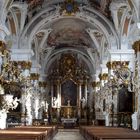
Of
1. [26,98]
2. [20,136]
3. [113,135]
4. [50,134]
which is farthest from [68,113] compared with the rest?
[20,136]

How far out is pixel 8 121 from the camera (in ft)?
77.0

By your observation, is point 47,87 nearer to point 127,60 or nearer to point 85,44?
point 85,44

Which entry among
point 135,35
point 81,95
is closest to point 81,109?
point 81,95

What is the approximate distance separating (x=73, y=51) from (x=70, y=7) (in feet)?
45.1

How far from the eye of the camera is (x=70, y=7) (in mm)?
24328

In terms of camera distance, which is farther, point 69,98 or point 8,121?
point 69,98

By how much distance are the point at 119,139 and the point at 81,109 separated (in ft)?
94.6

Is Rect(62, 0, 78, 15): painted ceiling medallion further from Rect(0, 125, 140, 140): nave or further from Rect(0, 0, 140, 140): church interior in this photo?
Rect(0, 125, 140, 140): nave

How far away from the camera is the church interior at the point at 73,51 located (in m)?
18.3

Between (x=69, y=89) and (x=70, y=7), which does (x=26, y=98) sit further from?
(x=69, y=89)

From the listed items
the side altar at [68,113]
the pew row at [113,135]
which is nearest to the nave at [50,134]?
the pew row at [113,135]

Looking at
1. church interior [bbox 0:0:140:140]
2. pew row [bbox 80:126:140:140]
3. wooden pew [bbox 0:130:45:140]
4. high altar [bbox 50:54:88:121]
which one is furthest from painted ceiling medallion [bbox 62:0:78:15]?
high altar [bbox 50:54:88:121]

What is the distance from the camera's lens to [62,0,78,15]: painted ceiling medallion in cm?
2411

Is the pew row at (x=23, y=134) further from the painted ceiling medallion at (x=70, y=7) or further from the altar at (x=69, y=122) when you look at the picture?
the altar at (x=69, y=122)
